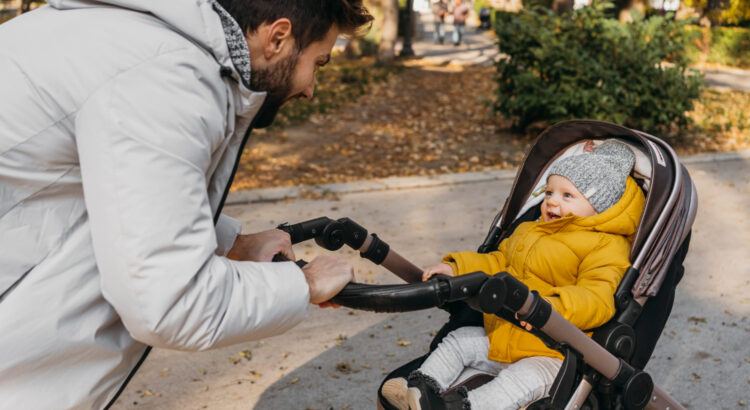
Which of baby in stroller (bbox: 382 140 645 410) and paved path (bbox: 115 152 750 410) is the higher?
baby in stroller (bbox: 382 140 645 410)

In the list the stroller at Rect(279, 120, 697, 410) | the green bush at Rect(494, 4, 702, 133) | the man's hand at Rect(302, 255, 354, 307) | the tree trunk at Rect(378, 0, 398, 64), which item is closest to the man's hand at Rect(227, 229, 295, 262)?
the stroller at Rect(279, 120, 697, 410)

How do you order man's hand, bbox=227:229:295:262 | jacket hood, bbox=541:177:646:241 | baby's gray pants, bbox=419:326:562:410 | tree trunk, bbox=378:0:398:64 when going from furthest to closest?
tree trunk, bbox=378:0:398:64 < jacket hood, bbox=541:177:646:241 < baby's gray pants, bbox=419:326:562:410 < man's hand, bbox=227:229:295:262

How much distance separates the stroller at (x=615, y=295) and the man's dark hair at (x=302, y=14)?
62cm

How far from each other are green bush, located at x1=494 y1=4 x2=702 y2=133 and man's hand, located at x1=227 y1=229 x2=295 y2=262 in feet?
20.6

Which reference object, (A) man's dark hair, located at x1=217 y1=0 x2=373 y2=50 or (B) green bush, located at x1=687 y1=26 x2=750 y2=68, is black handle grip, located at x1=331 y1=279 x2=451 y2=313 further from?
(B) green bush, located at x1=687 y1=26 x2=750 y2=68

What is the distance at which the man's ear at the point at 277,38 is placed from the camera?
65.9 inches

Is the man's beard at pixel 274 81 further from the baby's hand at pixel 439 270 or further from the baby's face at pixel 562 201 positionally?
the baby's face at pixel 562 201

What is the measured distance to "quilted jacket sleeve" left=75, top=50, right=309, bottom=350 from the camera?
1417 mm

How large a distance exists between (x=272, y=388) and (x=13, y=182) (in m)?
2.38

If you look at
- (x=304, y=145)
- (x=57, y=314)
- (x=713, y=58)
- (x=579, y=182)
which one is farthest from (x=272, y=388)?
(x=713, y=58)

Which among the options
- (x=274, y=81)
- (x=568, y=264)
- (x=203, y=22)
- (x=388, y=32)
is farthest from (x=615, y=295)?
(x=388, y=32)

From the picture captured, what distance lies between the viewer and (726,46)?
18906mm

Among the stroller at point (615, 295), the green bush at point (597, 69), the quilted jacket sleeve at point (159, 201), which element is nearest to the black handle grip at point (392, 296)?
the stroller at point (615, 295)

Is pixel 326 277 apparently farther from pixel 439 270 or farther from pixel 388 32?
pixel 388 32
